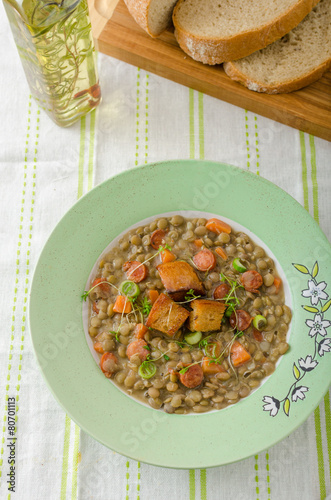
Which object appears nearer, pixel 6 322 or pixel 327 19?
pixel 6 322

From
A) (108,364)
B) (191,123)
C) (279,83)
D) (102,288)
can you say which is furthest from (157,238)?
(279,83)

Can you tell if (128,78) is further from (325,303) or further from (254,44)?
(325,303)

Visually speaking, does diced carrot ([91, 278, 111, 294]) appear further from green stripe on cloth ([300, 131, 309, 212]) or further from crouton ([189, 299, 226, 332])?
green stripe on cloth ([300, 131, 309, 212])

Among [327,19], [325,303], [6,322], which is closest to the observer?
[325,303]

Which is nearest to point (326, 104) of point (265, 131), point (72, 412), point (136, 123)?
point (265, 131)

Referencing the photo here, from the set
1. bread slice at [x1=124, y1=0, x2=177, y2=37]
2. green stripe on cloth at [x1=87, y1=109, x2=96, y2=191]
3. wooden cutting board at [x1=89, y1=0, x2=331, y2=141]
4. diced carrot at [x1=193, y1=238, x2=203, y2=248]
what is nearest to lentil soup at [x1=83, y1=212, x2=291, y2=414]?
diced carrot at [x1=193, y1=238, x2=203, y2=248]

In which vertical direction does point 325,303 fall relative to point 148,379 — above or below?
above
